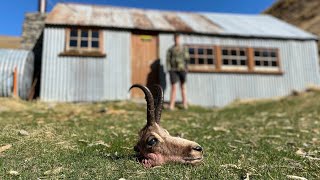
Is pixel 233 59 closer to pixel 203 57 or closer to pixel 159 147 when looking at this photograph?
pixel 203 57

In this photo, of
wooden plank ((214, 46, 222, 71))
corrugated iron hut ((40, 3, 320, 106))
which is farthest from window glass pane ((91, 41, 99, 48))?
wooden plank ((214, 46, 222, 71))

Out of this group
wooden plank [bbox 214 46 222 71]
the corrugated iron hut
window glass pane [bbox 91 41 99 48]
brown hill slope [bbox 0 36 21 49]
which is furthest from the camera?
brown hill slope [bbox 0 36 21 49]

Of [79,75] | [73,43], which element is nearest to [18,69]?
[79,75]

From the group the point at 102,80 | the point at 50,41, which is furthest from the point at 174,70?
the point at 50,41

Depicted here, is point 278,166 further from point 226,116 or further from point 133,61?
point 133,61

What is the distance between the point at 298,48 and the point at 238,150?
1546 cm

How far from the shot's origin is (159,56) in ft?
63.2

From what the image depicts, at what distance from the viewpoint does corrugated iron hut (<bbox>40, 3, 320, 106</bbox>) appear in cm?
1825

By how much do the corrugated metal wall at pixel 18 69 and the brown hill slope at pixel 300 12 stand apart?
33.4 m

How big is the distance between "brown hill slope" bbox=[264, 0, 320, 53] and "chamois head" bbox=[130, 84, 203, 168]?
40.0 metres

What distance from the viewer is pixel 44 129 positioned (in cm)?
864

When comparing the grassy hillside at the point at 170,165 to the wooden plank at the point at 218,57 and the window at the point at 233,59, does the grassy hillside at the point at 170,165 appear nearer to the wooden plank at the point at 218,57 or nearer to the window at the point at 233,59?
the wooden plank at the point at 218,57

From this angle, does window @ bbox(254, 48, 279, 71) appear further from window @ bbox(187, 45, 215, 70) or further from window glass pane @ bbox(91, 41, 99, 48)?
window glass pane @ bbox(91, 41, 99, 48)

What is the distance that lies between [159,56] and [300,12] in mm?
37071
